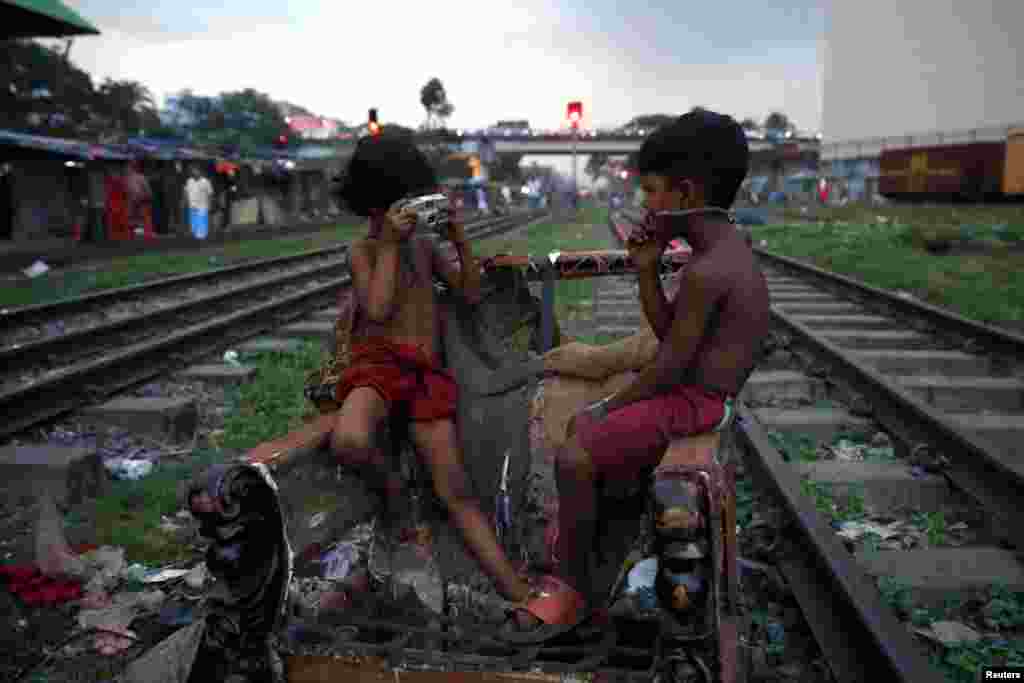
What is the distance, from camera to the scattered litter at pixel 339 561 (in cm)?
313

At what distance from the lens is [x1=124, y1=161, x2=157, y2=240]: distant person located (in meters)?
22.5

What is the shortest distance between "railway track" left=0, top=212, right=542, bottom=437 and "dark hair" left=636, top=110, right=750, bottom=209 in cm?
508

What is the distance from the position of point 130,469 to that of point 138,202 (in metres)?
19.9

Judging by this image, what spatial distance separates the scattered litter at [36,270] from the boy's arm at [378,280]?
581 inches

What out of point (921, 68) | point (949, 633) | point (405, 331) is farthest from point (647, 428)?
point (921, 68)

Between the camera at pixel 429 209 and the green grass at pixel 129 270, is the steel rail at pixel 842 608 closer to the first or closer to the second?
the camera at pixel 429 209

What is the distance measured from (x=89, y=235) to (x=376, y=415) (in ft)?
74.4

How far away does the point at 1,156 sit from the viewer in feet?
65.8

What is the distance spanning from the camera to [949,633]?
3.15 m

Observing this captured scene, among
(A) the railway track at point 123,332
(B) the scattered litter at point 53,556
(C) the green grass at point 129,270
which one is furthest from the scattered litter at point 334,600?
(C) the green grass at point 129,270

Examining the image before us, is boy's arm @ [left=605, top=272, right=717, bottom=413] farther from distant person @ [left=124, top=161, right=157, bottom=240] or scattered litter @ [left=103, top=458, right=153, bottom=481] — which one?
distant person @ [left=124, top=161, right=157, bottom=240]

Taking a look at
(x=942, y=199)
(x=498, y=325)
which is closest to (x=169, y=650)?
(x=498, y=325)

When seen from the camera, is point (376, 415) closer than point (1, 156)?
Yes

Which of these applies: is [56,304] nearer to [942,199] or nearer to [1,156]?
[1,156]
